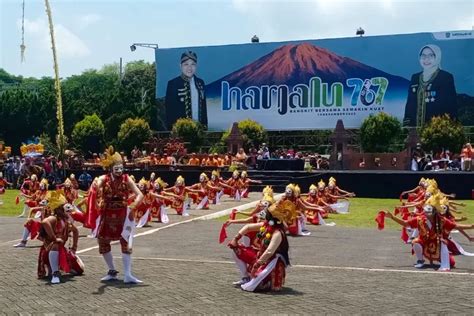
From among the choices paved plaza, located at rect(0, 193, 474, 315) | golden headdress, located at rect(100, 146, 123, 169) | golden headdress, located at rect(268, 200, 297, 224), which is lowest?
paved plaza, located at rect(0, 193, 474, 315)

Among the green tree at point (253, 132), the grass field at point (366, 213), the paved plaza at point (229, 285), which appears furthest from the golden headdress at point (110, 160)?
the green tree at point (253, 132)

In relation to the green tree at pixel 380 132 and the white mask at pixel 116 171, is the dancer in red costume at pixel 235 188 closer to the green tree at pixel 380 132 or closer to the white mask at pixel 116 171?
the white mask at pixel 116 171

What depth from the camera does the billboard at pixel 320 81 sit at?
51562mm

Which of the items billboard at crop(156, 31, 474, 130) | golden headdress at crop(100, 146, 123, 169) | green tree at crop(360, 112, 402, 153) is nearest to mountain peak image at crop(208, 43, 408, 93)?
billboard at crop(156, 31, 474, 130)

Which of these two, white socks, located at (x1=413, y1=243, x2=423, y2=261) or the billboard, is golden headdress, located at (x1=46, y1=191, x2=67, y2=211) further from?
the billboard

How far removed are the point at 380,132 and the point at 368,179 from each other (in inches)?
766

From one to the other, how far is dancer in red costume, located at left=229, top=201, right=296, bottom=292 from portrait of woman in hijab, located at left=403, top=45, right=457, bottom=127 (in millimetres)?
43095

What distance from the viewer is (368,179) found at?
1230 inches

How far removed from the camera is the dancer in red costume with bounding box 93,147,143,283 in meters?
11.1

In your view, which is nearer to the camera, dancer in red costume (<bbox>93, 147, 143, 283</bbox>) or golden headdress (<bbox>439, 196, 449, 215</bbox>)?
dancer in red costume (<bbox>93, 147, 143, 283</bbox>)

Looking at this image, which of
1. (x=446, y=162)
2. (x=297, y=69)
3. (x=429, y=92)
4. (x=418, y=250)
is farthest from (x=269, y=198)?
(x=297, y=69)

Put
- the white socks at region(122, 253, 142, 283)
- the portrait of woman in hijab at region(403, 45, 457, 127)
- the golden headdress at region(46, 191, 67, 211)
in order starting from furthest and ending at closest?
the portrait of woman in hijab at region(403, 45, 457, 127)
the golden headdress at region(46, 191, 67, 211)
the white socks at region(122, 253, 142, 283)

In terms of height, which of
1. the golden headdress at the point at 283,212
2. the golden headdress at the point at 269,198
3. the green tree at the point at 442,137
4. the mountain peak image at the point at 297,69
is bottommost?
the golden headdress at the point at 283,212

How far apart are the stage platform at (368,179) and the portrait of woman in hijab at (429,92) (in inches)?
829
